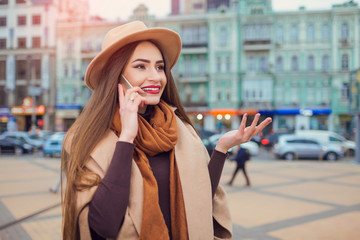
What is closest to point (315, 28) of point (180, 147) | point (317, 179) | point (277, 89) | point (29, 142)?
point (277, 89)

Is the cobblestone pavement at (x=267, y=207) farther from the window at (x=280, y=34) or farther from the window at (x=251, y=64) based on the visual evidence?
the window at (x=280, y=34)

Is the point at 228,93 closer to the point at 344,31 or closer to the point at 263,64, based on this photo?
the point at 263,64

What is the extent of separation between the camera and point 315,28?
30.2 metres

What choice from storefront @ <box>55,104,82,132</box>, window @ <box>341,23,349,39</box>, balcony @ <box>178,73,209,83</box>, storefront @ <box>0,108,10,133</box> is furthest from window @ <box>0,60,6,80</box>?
window @ <box>341,23,349,39</box>

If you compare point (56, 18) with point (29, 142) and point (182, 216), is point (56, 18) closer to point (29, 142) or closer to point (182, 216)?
point (29, 142)

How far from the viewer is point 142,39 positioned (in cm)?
173

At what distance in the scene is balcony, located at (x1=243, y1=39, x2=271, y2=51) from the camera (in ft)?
100

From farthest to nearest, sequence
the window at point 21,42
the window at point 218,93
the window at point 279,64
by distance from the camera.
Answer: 1. the window at point 21,42
2. the window at point 218,93
3. the window at point 279,64

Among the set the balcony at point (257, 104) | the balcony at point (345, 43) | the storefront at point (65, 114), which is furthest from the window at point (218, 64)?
the storefront at point (65, 114)

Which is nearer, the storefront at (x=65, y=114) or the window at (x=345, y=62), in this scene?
the window at (x=345, y=62)

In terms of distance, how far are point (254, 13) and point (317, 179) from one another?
24.5 m

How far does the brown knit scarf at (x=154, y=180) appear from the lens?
4.87 ft

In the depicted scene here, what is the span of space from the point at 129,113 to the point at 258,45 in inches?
1224

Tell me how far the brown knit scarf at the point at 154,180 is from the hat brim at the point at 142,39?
31 centimetres
